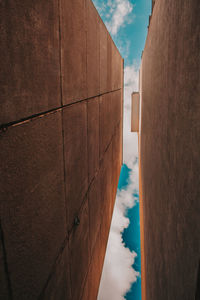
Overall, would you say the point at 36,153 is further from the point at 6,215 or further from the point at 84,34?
the point at 84,34

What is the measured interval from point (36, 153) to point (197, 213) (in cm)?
124

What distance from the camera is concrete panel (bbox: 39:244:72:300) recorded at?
7.18 feet

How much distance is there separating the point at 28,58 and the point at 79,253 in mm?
2902

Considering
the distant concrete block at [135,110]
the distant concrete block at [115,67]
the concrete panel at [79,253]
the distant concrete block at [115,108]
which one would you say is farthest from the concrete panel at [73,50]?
the distant concrete block at [135,110]

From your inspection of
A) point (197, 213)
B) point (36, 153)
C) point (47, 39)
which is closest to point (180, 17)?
point (47, 39)

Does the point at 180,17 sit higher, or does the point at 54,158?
the point at 180,17

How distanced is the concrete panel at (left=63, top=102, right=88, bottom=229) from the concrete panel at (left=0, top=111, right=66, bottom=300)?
0.23m

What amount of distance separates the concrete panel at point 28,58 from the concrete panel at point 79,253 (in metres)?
1.94

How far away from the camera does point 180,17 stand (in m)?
1.55

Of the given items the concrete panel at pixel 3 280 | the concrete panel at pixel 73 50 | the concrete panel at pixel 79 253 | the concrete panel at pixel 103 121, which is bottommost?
the concrete panel at pixel 79 253

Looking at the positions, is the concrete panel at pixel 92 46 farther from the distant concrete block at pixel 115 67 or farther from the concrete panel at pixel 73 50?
the distant concrete block at pixel 115 67

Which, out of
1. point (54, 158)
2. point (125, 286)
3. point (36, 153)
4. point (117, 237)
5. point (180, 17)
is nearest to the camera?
point (180, 17)

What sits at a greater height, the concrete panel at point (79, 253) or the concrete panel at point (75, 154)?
the concrete panel at point (75, 154)

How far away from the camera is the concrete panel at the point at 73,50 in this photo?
2248 millimetres
